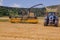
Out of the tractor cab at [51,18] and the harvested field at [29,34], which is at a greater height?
the tractor cab at [51,18]

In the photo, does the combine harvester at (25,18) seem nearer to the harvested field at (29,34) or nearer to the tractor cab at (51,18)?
the harvested field at (29,34)

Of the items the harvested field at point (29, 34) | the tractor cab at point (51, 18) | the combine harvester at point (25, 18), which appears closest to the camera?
the harvested field at point (29, 34)

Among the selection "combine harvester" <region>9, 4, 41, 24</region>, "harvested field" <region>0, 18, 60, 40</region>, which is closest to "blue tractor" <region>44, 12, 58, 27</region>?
"harvested field" <region>0, 18, 60, 40</region>

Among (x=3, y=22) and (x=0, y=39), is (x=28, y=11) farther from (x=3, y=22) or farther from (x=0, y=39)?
(x=0, y=39)

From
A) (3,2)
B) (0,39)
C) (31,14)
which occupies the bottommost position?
(0,39)

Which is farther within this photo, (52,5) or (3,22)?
(3,22)

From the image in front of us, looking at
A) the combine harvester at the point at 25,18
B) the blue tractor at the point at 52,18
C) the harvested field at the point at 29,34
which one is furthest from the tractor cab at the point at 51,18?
the combine harvester at the point at 25,18

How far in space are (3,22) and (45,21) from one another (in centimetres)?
137

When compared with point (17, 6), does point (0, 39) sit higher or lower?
lower

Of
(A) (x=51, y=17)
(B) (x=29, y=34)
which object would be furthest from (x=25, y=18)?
(B) (x=29, y=34)

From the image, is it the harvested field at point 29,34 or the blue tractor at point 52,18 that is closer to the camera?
the harvested field at point 29,34

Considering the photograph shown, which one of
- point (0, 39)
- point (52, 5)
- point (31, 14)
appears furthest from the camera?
point (31, 14)

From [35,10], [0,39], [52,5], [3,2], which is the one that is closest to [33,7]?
[35,10]

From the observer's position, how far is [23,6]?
584cm
